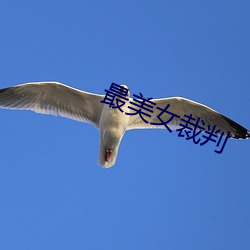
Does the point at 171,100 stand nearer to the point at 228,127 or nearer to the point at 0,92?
the point at 228,127

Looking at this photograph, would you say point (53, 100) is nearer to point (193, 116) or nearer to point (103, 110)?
point (103, 110)

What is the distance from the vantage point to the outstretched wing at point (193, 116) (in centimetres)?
779

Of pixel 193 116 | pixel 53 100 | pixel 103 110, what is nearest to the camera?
pixel 103 110

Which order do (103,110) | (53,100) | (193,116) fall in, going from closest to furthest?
(103,110)
(53,100)
(193,116)

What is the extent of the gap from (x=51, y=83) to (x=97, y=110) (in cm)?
76

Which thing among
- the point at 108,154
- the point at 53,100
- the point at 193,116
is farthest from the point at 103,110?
the point at 193,116

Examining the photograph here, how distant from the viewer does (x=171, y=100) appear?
7.66 meters

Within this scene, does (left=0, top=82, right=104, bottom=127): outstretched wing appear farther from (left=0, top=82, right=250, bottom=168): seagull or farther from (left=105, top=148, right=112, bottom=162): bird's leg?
(left=105, top=148, right=112, bottom=162): bird's leg

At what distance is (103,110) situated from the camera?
7539mm

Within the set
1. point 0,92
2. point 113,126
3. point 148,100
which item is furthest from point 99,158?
point 0,92

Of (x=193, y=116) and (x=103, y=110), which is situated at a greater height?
(x=193, y=116)

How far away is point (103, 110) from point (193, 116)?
4.55ft

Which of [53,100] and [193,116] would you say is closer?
[53,100]

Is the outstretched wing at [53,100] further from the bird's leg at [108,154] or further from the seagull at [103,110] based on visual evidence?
the bird's leg at [108,154]
